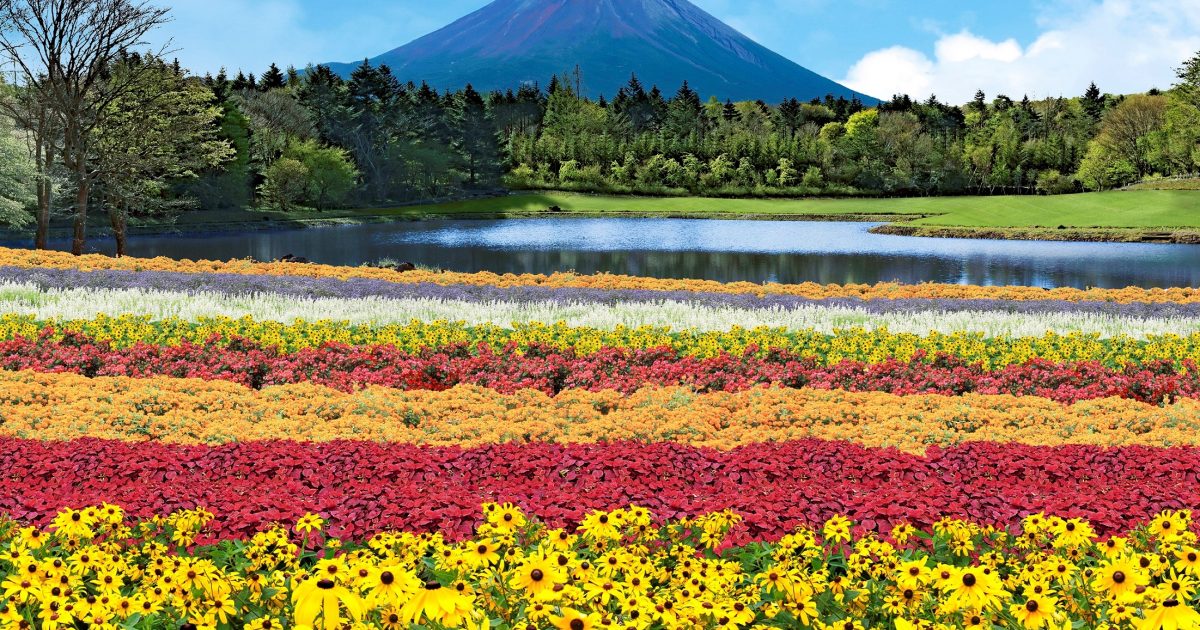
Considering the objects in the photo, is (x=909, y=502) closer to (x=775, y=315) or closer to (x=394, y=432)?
(x=394, y=432)

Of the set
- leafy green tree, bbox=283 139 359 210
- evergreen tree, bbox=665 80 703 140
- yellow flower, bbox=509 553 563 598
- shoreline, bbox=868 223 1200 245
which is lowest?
yellow flower, bbox=509 553 563 598

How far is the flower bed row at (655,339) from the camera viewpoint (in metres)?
13.8

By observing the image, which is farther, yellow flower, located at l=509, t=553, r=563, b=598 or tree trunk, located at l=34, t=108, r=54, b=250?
tree trunk, located at l=34, t=108, r=54, b=250

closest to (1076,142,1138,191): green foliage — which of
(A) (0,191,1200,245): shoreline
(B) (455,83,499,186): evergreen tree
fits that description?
(A) (0,191,1200,245): shoreline

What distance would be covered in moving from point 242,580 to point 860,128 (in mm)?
132566

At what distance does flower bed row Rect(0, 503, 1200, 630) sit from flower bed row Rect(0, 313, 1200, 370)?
8175 millimetres

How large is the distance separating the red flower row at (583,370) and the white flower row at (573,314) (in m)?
2.09

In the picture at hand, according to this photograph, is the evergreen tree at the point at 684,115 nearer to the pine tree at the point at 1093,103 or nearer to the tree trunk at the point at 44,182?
the pine tree at the point at 1093,103

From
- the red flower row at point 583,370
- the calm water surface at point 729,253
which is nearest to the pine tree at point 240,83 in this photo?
the calm water surface at point 729,253

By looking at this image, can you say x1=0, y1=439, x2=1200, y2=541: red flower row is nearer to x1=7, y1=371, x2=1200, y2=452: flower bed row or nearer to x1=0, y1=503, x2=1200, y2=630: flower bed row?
x1=0, y1=503, x2=1200, y2=630: flower bed row

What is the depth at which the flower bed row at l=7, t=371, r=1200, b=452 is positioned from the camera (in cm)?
926

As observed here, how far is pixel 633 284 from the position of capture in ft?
80.4

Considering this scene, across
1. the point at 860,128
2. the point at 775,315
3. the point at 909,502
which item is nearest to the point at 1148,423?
the point at 909,502

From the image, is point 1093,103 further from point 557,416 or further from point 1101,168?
point 557,416
